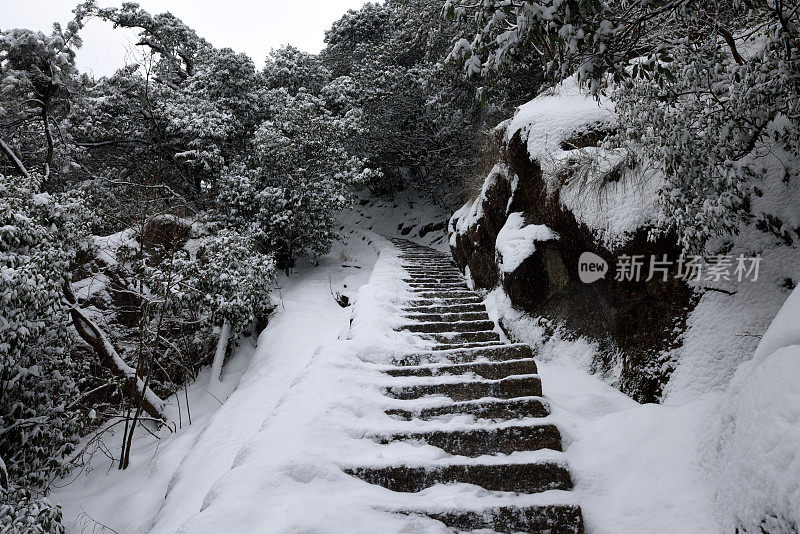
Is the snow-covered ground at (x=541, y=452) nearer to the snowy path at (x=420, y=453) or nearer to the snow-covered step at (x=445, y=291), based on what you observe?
the snowy path at (x=420, y=453)

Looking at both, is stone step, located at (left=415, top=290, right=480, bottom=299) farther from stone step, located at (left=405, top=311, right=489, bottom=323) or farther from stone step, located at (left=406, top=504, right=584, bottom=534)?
stone step, located at (left=406, top=504, right=584, bottom=534)

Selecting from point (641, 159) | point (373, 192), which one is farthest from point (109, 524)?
point (373, 192)

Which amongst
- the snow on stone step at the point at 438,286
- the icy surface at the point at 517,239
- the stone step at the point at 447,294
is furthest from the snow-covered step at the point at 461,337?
the snow on stone step at the point at 438,286

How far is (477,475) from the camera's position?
2.66 metres

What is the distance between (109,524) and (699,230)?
6801mm

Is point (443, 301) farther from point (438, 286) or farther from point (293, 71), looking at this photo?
point (293, 71)

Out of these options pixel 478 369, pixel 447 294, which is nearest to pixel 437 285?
pixel 447 294

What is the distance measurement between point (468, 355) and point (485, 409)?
40.1 inches

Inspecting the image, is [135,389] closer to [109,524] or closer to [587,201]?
[109,524]

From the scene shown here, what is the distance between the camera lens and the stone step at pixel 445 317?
5691mm

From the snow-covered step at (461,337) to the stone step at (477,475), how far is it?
7.46ft

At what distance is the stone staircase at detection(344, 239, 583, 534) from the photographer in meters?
2.36

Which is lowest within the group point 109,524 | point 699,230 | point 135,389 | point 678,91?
point 109,524

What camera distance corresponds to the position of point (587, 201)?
13.5 feet
